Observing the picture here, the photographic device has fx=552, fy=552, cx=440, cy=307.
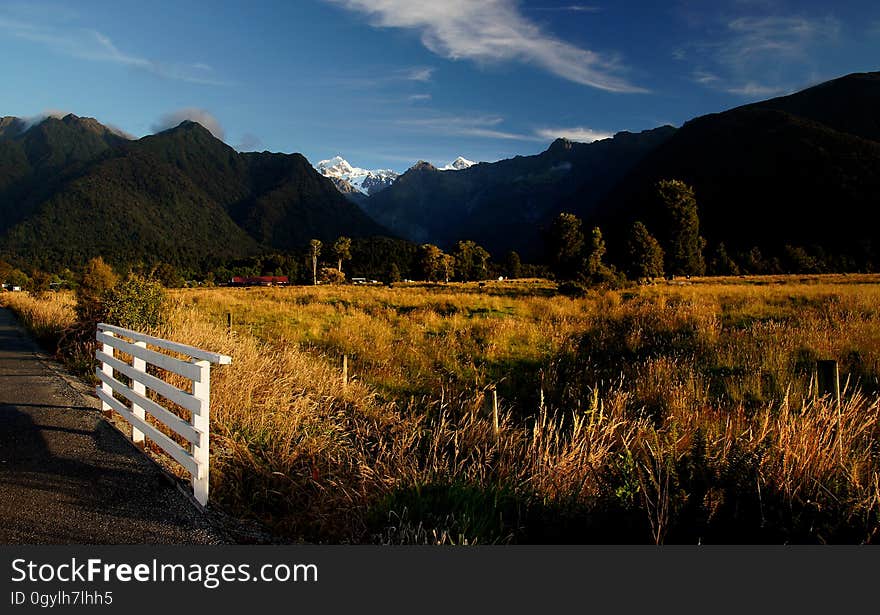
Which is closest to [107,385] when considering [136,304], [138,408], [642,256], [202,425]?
[138,408]

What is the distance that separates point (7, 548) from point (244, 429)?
2.38 m

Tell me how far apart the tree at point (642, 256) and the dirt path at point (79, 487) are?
42057 mm

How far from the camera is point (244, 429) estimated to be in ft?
18.8

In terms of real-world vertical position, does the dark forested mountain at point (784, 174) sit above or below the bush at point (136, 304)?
above

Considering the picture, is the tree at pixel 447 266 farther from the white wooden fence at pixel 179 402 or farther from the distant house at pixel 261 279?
the white wooden fence at pixel 179 402

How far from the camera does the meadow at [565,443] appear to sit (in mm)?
3711

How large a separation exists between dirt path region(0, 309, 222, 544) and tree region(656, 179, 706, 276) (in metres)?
52.0

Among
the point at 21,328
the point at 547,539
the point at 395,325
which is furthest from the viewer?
the point at 21,328

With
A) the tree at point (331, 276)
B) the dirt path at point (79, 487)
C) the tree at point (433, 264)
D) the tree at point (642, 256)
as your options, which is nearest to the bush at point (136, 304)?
the dirt path at point (79, 487)

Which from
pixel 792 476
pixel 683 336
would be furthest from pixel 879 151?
pixel 792 476

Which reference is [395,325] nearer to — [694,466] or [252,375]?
[252,375]

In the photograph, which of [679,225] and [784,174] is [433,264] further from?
[784,174]

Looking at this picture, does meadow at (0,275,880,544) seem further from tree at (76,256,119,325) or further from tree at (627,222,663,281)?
tree at (627,222,663,281)

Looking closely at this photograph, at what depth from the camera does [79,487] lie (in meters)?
4.56
